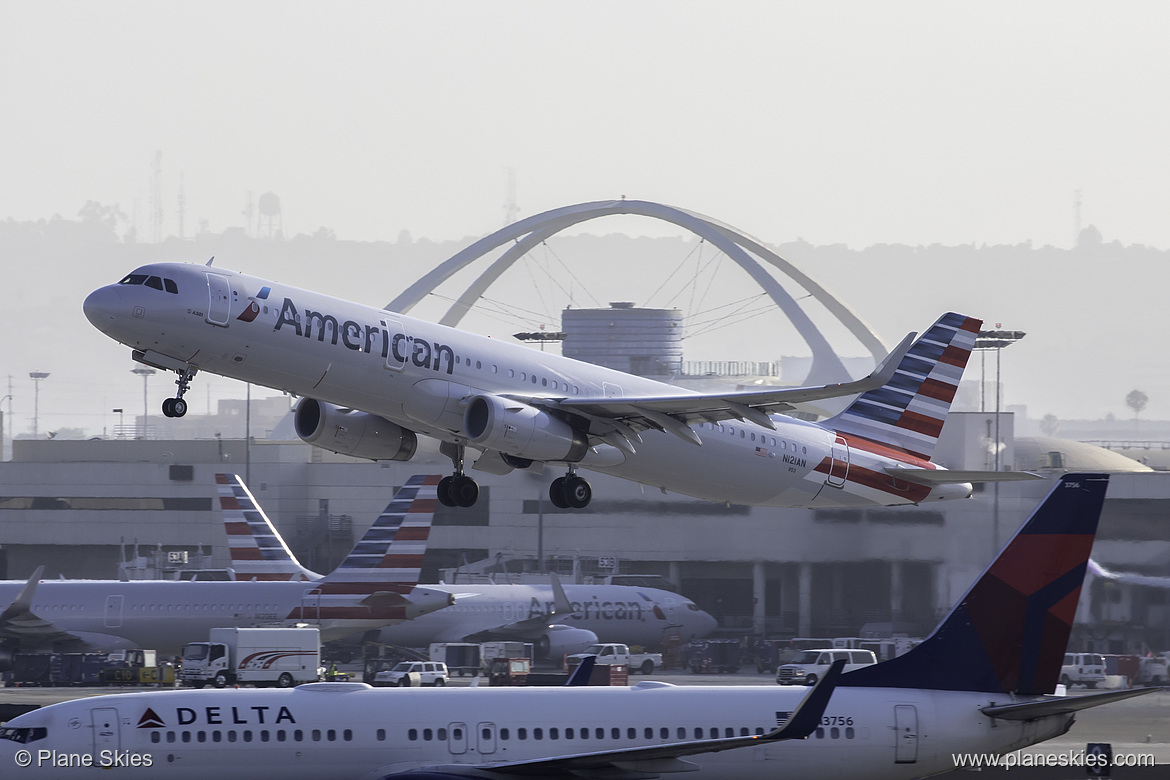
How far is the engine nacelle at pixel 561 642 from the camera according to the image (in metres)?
54.5

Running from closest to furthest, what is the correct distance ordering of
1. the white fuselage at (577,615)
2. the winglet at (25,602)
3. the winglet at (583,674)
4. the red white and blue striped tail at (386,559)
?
the winglet at (583,674) → the red white and blue striped tail at (386,559) → the winglet at (25,602) → the white fuselage at (577,615)

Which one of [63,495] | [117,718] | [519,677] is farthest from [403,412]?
[63,495]

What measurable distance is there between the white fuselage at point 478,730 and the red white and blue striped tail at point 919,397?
52.4 ft

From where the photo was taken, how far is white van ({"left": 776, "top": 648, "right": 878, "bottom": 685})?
44.8m

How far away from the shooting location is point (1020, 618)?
80.2ft

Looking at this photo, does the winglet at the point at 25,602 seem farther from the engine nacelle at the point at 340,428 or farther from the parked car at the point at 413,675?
the engine nacelle at the point at 340,428

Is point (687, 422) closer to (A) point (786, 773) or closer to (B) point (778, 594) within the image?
(A) point (786, 773)

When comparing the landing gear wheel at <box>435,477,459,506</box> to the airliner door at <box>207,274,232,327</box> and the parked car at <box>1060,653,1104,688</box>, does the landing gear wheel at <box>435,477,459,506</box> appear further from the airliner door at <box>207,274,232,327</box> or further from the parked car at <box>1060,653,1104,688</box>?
the parked car at <box>1060,653,1104,688</box>

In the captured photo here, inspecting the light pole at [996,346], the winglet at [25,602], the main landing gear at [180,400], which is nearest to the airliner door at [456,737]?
the main landing gear at [180,400]

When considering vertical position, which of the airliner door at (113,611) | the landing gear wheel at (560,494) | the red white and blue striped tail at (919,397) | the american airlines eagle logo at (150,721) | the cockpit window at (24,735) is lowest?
the airliner door at (113,611)

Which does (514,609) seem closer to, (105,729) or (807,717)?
(105,729)

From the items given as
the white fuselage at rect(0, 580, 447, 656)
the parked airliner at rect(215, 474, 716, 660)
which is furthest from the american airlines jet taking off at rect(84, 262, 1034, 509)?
the parked airliner at rect(215, 474, 716, 660)

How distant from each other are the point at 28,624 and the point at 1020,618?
34.7 metres

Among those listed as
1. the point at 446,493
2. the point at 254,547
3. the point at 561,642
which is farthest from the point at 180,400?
the point at 561,642
